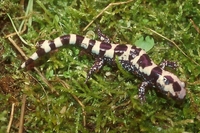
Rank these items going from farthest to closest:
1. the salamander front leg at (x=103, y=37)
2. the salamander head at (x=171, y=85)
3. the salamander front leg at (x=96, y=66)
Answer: the salamander front leg at (x=103, y=37) < the salamander front leg at (x=96, y=66) < the salamander head at (x=171, y=85)

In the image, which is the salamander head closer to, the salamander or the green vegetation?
the salamander

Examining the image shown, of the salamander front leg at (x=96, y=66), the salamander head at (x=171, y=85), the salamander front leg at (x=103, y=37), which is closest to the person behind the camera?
the salamander head at (x=171, y=85)

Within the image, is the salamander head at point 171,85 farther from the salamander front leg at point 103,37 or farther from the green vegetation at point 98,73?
the salamander front leg at point 103,37

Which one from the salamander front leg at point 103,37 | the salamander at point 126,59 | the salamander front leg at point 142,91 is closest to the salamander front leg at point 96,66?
the salamander at point 126,59

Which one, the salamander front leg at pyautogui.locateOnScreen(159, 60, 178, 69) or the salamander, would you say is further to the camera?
the salamander front leg at pyautogui.locateOnScreen(159, 60, 178, 69)

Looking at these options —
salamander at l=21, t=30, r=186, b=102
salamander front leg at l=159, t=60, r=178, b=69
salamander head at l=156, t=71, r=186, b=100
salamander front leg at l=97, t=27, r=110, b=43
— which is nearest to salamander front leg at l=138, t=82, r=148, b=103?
salamander at l=21, t=30, r=186, b=102

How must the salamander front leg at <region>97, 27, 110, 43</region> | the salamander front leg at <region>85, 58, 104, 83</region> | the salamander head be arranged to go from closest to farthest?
the salamander head
the salamander front leg at <region>85, 58, 104, 83</region>
the salamander front leg at <region>97, 27, 110, 43</region>
